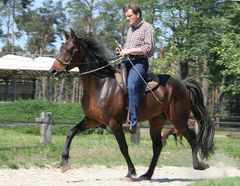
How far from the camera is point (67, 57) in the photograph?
7.54 metres

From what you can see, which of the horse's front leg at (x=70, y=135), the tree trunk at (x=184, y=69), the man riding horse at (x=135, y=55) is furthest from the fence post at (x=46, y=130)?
the tree trunk at (x=184, y=69)

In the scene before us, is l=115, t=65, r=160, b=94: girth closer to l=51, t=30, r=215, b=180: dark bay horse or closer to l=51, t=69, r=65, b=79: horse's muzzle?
l=51, t=30, r=215, b=180: dark bay horse

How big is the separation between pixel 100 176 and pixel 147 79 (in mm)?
1865

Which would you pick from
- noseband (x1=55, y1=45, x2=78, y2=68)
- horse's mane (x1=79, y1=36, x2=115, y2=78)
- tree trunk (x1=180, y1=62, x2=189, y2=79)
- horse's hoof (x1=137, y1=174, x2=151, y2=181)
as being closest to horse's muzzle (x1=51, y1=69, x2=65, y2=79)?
noseband (x1=55, y1=45, x2=78, y2=68)

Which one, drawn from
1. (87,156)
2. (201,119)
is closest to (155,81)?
(201,119)

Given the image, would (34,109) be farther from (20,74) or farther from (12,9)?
(12,9)

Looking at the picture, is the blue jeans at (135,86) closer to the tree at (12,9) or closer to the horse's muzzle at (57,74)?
the horse's muzzle at (57,74)

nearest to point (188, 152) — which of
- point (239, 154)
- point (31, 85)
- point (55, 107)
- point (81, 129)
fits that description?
point (239, 154)

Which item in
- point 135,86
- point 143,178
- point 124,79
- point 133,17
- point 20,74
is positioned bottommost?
point 143,178

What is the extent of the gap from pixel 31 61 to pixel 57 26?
3543 cm

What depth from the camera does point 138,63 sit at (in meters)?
7.68

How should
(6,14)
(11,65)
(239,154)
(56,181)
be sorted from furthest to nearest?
(6,14) < (11,65) < (239,154) < (56,181)

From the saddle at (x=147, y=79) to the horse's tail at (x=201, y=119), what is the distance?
694 millimetres

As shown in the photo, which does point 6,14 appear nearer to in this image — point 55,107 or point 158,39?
point 158,39
